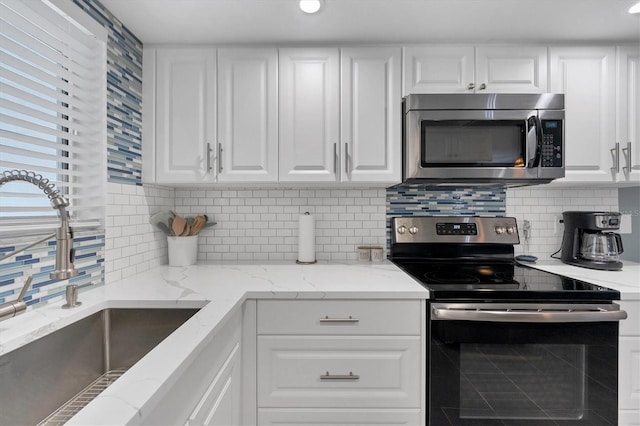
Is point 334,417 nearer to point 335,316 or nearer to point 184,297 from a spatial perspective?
point 335,316

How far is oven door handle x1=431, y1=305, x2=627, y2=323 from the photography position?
1400mm

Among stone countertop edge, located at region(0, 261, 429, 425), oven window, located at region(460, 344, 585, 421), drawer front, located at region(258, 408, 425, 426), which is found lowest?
drawer front, located at region(258, 408, 425, 426)

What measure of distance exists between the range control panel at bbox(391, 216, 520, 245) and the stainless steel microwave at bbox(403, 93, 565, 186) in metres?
0.43

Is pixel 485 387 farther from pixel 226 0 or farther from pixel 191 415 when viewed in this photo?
pixel 226 0

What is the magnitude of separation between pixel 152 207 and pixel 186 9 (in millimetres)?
1047

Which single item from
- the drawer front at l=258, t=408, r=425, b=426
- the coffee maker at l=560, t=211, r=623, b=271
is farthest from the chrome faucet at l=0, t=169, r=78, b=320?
the coffee maker at l=560, t=211, r=623, b=271

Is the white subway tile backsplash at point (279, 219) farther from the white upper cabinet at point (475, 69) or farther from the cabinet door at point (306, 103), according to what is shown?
the white upper cabinet at point (475, 69)

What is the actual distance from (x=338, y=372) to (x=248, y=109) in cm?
139

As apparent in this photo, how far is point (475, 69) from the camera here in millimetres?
1848

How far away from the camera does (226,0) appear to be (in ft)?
4.94

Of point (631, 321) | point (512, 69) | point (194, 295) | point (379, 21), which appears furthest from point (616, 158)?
point (194, 295)

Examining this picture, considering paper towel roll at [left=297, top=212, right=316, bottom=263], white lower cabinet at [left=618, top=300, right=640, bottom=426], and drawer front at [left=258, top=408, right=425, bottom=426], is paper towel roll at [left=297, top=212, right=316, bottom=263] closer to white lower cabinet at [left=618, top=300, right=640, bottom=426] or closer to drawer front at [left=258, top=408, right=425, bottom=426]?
drawer front at [left=258, top=408, right=425, bottom=426]

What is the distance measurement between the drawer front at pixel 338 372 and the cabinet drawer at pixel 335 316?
0.12 feet

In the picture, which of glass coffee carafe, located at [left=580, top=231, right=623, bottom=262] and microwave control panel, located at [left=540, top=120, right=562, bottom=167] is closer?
microwave control panel, located at [left=540, top=120, right=562, bottom=167]
